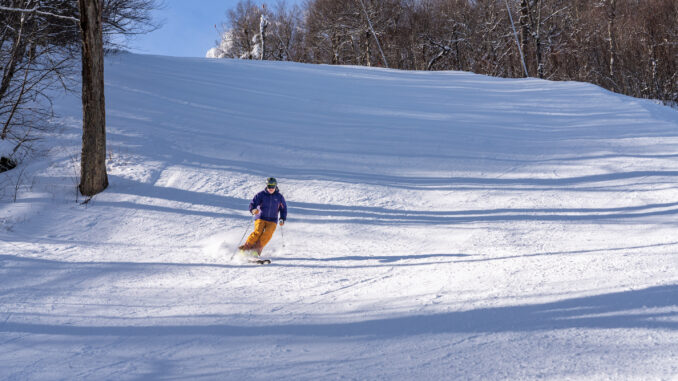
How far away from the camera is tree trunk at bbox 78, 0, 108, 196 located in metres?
8.90

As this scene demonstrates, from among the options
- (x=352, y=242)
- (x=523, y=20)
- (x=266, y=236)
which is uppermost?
(x=523, y=20)

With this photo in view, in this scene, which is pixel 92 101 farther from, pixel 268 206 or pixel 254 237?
pixel 254 237

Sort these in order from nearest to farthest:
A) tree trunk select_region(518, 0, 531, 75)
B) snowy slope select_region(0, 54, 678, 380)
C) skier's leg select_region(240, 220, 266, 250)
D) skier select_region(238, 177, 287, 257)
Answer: snowy slope select_region(0, 54, 678, 380) → skier's leg select_region(240, 220, 266, 250) → skier select_region(238, 177, 287, 257) → tree trunk select_region(518, 0, 531, 75)

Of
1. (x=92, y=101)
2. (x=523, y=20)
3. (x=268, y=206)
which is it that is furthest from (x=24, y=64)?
(x=523, y=20)

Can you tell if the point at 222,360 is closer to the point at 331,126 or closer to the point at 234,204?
the point at 234,204

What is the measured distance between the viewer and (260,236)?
7.15 m

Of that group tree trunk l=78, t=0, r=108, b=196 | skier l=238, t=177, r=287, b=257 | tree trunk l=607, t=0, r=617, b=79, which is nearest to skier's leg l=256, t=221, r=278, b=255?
skier l=238, t=177, r=287, b=257

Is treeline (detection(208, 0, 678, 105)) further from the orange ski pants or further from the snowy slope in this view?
the orange ski pants

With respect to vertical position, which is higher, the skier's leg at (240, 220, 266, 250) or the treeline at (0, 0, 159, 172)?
the treeline at (0, 0, 159, 172)

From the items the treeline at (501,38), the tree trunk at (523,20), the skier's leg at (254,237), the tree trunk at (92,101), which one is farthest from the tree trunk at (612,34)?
the tree trunk at (92,101)

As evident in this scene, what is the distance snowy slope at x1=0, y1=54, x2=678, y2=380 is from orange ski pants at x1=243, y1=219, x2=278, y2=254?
30 centimetres

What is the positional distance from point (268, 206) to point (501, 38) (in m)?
35.1

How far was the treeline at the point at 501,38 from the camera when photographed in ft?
96.9

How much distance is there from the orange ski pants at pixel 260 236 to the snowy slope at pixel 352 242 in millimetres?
304
